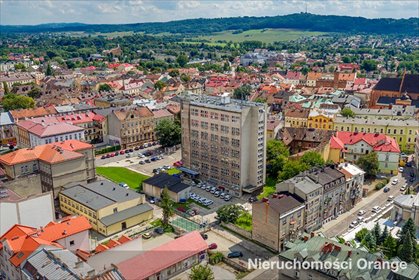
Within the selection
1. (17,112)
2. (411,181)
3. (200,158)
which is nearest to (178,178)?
(200,158)

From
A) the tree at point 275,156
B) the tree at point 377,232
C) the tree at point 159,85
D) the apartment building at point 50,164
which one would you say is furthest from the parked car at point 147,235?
the tree at point 159,85

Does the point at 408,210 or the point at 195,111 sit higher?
the point at 195,111

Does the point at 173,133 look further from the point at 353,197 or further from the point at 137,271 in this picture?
the point at 137,271

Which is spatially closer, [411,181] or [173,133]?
[411,181]

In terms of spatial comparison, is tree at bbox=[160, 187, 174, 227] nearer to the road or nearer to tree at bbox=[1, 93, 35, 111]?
the road

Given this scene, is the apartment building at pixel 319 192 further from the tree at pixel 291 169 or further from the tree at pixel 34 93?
the tree at pixel 34 93

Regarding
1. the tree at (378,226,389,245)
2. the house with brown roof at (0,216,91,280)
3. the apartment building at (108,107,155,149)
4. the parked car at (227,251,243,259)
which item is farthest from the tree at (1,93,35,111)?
the tree at (378,226,389,245)

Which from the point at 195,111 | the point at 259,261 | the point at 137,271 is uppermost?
the point at 195,111
